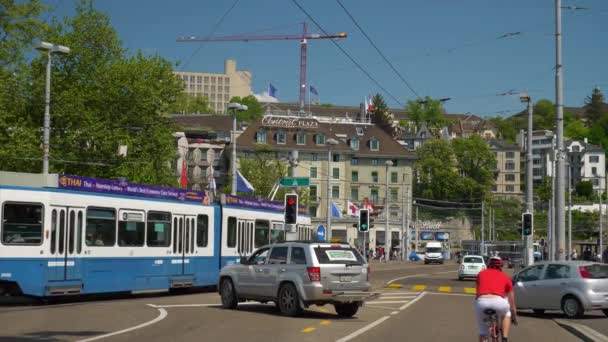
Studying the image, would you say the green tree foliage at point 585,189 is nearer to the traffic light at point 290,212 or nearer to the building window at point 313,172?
the building window at point 313,172

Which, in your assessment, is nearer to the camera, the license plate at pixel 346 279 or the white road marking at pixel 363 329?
the white road marking at pixel 363 329

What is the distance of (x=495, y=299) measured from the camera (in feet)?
40.3

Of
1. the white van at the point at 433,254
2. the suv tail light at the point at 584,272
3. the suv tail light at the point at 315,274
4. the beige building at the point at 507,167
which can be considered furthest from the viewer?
the beige building at the point at 507,167

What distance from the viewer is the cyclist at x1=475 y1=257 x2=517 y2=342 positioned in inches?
481

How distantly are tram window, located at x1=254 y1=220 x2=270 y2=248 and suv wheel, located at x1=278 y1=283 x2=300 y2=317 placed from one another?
12.7 meters

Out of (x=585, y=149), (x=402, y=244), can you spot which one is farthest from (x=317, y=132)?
(x=585, y=149)

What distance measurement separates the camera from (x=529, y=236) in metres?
40.3

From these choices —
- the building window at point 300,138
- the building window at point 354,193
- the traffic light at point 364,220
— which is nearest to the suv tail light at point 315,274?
the traffic light at point 364,220

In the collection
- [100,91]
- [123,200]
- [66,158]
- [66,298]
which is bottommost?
[66,298]

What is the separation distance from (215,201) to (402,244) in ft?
249

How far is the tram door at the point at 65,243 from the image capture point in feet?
74.9

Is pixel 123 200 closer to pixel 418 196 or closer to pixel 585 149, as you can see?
pixel 418 196

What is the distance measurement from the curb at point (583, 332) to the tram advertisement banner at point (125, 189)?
12.3m

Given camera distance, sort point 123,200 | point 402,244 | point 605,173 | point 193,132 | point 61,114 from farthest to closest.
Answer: point 605,173 → point 193,132 → point 402,244 → point 61,114 → point 123,200
